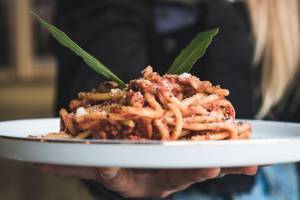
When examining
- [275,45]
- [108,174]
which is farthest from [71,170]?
[275,45]

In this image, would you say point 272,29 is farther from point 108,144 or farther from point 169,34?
point 108,144

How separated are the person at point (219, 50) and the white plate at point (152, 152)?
0.69m

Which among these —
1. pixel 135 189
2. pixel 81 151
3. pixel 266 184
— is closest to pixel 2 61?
pixel 266 184

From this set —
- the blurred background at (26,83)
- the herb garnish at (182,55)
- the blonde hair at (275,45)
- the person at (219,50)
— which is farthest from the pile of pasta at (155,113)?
the blurred background at (26,83)

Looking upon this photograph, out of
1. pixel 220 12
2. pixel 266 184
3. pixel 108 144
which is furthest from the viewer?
pixel 220 12

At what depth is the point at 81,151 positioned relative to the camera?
717mm

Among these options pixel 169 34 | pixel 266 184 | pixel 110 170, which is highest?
pixel 169 34

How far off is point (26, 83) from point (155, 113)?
8.14ft

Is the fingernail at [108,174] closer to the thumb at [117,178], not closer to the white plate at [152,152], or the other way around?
the thumb at [117,178]

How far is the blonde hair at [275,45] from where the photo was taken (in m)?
1.57

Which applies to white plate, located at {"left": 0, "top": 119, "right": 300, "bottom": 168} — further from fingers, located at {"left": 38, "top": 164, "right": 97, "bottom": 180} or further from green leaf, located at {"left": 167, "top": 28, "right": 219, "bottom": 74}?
green leaf, located at {"left": 167, "top": 28, "right": 219, "bottom": 74}

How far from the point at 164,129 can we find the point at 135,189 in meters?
0.17

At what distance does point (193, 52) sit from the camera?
37.5 inches

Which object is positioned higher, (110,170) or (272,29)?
(272,29)
